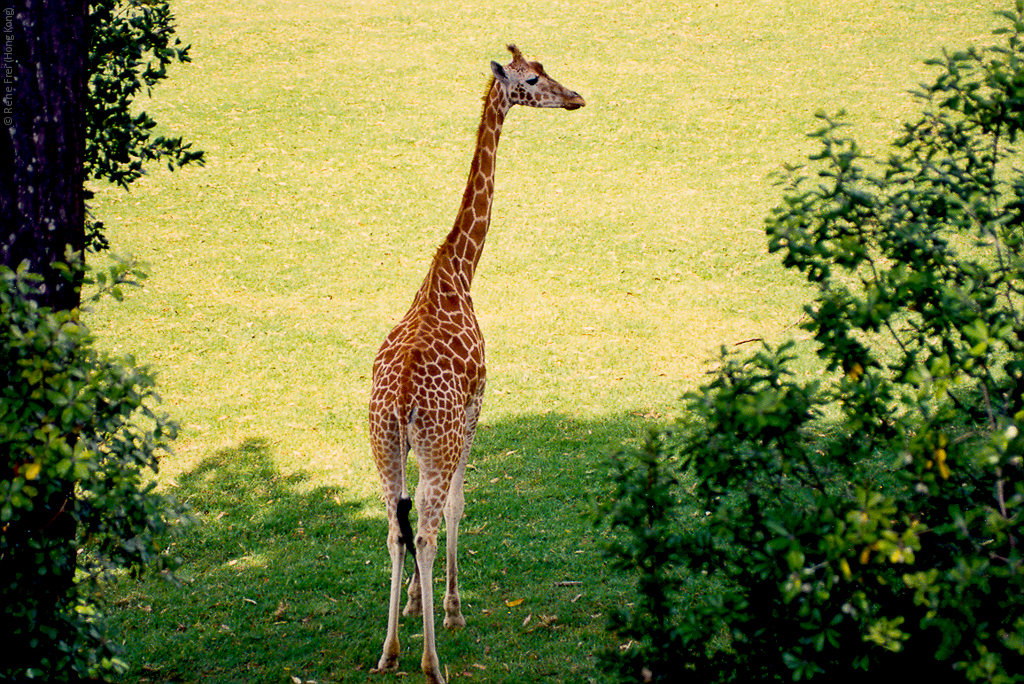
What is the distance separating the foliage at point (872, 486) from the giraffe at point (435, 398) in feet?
7.39

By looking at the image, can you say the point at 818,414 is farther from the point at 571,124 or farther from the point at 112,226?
the point at 571,124

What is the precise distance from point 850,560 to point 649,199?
13.5 meters

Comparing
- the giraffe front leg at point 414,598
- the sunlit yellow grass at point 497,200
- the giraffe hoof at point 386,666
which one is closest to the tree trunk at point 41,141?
the giraffe hoof at point 386,666

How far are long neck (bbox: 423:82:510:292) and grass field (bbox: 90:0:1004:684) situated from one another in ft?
8.31

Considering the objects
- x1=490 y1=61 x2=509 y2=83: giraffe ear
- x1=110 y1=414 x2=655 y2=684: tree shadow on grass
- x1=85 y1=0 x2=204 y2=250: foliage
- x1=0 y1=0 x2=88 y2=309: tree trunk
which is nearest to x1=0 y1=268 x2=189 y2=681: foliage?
x1=0 y1=0 x2=88 y2=309: tree trunk

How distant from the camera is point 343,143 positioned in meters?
18.4

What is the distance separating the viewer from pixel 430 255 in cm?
1483

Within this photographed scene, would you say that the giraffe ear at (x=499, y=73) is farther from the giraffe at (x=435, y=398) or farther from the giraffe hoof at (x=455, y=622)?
the giraffe hoof at (x=455, y=622)

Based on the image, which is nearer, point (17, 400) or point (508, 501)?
point (17, 400)

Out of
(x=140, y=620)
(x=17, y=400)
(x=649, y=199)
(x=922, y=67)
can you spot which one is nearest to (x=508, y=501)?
(x=140, y=620)

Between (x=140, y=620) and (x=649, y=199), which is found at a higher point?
(x=649, y=199)

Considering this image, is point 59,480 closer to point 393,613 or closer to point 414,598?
point 393,613

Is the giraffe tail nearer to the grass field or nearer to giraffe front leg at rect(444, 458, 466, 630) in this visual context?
giraffe front leg at rect(444, 458, 466, 630)

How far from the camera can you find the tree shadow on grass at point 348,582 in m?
6.69
